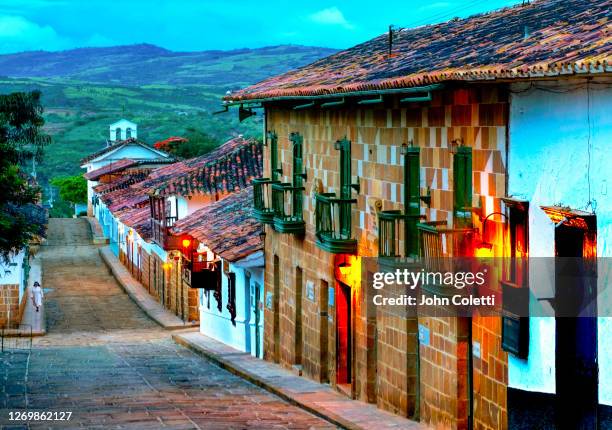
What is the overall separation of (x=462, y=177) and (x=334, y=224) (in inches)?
239

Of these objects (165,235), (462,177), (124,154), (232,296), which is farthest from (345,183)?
(124,154)

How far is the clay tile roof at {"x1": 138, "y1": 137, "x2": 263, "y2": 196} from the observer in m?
41.8

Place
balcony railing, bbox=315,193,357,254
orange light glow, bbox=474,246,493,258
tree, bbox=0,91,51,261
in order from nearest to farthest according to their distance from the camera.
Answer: orange light glow, bbox=474,246,493,258 → balcony railing, bbox=315,193,357,254 → tree, bbox=0,91,51,261

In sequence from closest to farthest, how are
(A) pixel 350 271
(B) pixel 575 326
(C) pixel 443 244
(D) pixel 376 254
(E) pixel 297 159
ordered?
(B) pixel 575 326, (C) pixel 443 244, (D) pixel 376 254, (A) pixel 350 271, (E) pixel 297 159

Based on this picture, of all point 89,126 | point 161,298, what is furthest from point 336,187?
point 89,126

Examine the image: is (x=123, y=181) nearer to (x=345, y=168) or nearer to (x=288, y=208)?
(x=288, y=208)

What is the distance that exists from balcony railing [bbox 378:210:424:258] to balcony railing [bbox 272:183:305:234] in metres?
5.63

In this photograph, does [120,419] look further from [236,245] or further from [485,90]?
[236,245]

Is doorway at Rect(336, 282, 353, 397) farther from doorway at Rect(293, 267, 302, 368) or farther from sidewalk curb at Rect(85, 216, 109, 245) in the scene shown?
sidewalk curb at Rect(85, 216, 109, 245)

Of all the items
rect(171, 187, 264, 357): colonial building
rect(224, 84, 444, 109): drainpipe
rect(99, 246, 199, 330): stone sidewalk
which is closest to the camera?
rect(224, 84, 444, 109): drainpipe

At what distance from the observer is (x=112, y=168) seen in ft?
246

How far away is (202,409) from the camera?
1939 centimetres

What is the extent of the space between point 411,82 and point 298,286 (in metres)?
9.50

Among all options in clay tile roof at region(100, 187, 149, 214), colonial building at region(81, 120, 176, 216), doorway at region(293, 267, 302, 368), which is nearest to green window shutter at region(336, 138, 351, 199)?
doorway at region(293, 267, 302, 368)
